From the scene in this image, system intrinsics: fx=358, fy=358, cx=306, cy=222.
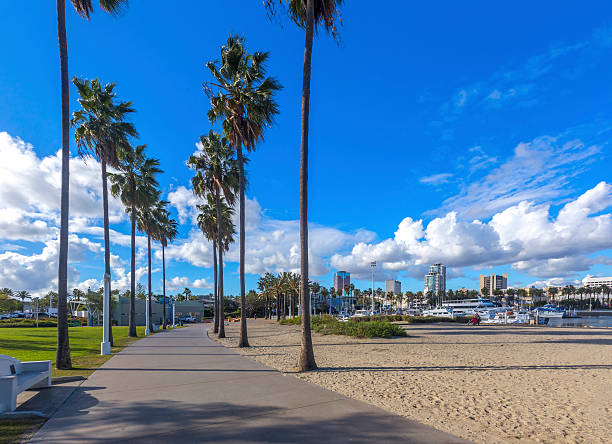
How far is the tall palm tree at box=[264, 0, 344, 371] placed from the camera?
11.6m

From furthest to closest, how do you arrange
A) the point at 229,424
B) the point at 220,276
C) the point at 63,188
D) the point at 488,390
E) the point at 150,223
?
the point at 150,223 → the point at 220,276 → the point at 63,188 → the point at 488,390 → the point at 229,424

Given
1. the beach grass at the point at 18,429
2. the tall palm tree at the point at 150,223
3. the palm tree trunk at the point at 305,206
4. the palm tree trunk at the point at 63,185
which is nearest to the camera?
the beach grass at the point at 18,429

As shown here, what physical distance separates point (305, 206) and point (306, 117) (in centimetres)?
313

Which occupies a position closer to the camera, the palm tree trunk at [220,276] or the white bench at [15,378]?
the white bench at [15,378]

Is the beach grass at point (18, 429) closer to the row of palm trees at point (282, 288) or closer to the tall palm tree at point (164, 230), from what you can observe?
the tall palm tree at point (164, 230)

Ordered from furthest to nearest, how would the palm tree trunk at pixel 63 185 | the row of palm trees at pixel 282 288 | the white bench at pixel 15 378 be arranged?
the row of palm trees at pixel 282 288 < the palm tree trunk at pixel 63 185 < the white bench at pixel 15 378

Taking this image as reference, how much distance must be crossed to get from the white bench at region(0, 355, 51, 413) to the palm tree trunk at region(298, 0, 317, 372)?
668 cm

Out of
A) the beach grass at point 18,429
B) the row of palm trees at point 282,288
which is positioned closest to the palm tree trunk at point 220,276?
the beach grass at point 18,429

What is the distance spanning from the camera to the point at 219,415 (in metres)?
6.16

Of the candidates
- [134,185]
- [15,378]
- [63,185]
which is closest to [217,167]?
[134,185]

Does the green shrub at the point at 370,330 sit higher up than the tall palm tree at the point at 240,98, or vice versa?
the tall palm tree at the point at 240,98

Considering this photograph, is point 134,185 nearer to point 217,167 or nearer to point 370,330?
point 217,167

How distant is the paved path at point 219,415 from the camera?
16.9 feet

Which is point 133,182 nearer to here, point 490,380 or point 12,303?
point 490,380
